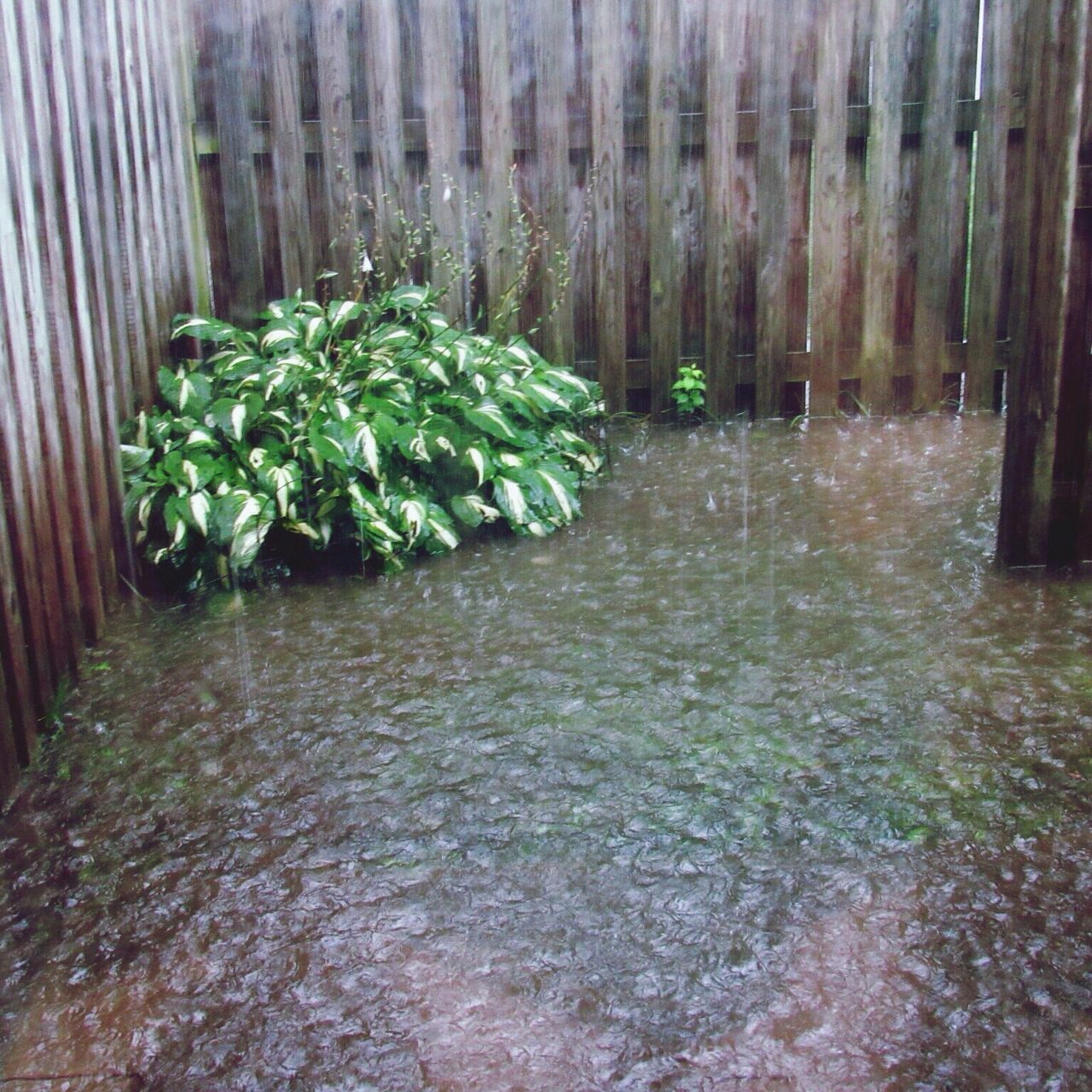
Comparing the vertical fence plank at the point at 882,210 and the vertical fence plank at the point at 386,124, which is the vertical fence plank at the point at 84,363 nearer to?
the vertical fence plank at the point at 386,124

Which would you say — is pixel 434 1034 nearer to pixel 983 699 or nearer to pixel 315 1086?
pixel 315 1086

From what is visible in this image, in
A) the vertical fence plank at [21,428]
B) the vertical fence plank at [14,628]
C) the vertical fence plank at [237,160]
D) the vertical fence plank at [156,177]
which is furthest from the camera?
the vertical fence plank at [237,160]

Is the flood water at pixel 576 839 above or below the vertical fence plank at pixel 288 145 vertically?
below

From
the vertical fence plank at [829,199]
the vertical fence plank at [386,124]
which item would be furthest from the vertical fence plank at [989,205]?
the vertical fence plank at [386,124]

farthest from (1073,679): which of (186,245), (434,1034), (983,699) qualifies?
(186,245)

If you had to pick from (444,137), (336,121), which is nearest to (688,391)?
(444,137)

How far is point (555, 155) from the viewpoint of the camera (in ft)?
18.3

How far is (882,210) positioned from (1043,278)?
7.66ft

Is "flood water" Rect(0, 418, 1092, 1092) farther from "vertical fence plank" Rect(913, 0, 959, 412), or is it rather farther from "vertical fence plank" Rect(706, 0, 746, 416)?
"vertical fence plank" Rect(913, 0, 959, 412)

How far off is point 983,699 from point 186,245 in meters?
3.57

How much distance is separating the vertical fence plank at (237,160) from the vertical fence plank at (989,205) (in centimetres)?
330

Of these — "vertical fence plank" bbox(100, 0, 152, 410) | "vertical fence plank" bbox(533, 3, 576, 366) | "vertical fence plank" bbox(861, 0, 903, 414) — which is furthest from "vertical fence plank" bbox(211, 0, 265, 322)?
"vertical fence plank" bbox(861, 0, 903, 414)

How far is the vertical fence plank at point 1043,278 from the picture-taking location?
3.46 metres

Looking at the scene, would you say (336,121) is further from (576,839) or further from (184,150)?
(576,839)
